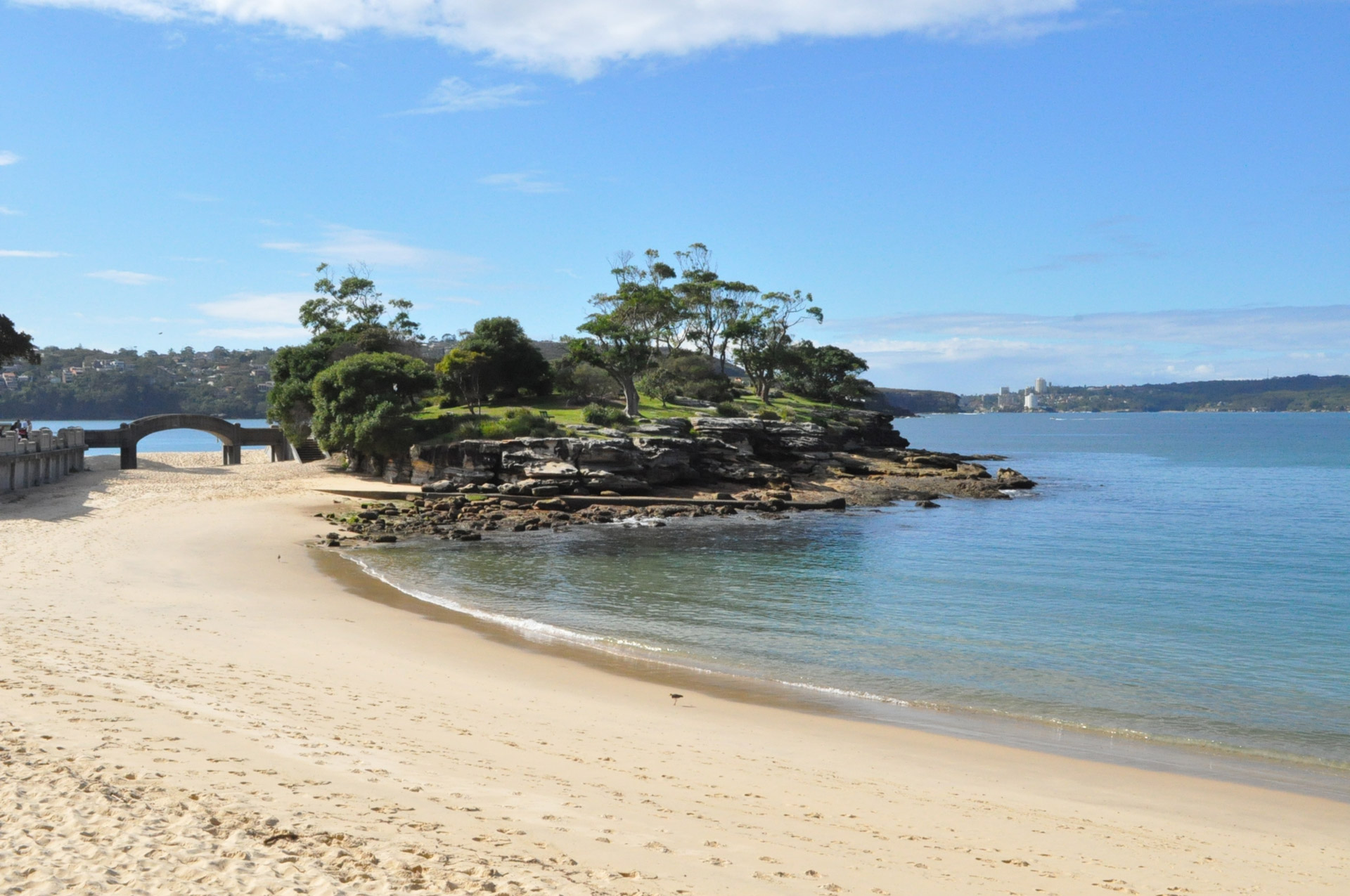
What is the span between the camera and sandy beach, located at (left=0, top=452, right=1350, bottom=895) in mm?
6992

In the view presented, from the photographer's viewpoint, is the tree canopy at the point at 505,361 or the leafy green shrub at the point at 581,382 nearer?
the tree canopy at the point at 505,361

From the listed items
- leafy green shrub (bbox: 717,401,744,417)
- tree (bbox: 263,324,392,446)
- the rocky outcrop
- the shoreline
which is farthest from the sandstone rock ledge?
the shoreline

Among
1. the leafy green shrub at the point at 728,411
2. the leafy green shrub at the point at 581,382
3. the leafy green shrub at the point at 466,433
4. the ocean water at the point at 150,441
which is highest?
the leafy green shrub at the point at 581,382

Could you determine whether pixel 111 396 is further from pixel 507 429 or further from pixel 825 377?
pixel 507 429

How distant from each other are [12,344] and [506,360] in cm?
2816

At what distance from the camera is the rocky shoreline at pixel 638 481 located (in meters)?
41.3

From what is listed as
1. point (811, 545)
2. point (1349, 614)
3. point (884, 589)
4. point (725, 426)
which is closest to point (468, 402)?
point (725, 426)

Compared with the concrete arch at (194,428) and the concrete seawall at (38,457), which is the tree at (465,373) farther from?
the concrete seawall at (38,457)

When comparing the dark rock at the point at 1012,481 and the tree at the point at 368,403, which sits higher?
the tree at the point at 368,403

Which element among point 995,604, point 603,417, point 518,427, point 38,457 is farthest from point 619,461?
point 38,457

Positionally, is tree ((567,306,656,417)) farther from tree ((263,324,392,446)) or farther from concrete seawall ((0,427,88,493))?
concrete seawall ((0,427,88,493))

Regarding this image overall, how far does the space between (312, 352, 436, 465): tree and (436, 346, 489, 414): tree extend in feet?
5.24

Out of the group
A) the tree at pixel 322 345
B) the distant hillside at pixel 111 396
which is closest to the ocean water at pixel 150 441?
the distant hillside at pixel 111 396

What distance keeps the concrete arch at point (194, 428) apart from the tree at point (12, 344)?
23.3 feet
